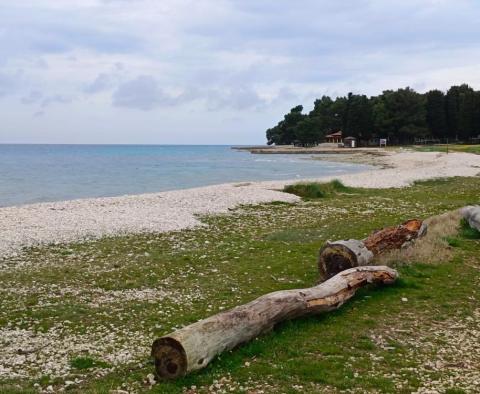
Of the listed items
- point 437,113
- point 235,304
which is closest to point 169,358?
point 235,304

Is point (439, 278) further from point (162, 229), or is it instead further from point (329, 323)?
point (162, 229)

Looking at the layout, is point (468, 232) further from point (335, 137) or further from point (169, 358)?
point (335, 137)

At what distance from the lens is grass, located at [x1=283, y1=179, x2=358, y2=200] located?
34.2 m

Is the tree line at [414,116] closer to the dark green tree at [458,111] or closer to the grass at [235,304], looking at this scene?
the dark green tree at [458,111]

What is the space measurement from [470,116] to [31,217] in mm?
116740

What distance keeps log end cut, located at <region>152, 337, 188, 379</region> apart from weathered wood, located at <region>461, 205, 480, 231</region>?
14205 mm

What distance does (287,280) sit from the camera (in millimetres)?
13422

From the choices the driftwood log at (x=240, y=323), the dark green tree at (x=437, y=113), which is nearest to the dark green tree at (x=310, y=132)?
the dark green tree at (x=437, y=113)

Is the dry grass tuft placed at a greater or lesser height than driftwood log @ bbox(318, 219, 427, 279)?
lesser

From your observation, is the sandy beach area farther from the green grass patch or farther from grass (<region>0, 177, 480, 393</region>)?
the green grass patch

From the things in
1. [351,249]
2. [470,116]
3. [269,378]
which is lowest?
[269,378]

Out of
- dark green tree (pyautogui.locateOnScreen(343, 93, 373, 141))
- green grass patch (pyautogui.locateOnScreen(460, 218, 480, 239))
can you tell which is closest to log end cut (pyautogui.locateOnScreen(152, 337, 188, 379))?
green grass patch (pyautogui.locateOnScreen(460, 218, 480, 239))

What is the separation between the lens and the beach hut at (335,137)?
6850 inches

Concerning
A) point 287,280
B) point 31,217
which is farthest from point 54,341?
point 31,217
